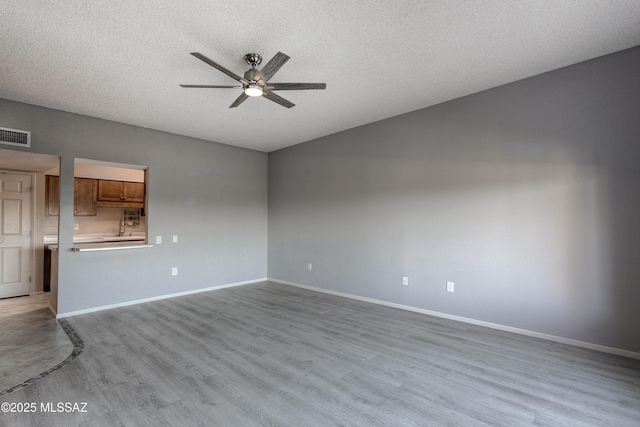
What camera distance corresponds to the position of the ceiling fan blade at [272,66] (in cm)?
220

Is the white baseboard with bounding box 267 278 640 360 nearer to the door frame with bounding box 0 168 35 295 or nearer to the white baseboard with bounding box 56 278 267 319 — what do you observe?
the white baseboard with bounding box 56 278 267 319

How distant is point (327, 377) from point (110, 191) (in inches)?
240

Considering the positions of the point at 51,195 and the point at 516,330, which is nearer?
the point at 516,330

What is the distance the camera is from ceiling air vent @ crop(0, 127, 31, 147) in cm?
354

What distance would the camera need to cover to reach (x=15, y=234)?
5.02 metres

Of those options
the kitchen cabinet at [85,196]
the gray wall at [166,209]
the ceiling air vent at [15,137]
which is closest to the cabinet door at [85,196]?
the kitchen cabinet at [85,196]

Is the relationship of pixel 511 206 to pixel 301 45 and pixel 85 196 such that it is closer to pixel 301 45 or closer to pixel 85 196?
pixel 301 45

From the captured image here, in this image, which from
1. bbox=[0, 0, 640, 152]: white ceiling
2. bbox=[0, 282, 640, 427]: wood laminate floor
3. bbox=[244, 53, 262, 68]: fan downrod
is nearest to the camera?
bbox=[0, 282, 640, 427]: wood laminate floor

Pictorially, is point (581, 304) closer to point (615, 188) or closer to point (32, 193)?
point (615, 188)

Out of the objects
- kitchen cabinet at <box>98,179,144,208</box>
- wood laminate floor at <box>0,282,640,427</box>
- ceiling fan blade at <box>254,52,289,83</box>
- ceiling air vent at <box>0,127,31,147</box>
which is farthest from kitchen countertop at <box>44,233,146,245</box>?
ceiling fan blade at <box>254,52,289,83</box>

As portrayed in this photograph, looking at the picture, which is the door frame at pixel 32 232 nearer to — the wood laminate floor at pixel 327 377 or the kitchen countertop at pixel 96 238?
the kitchen countertop at pixel 96 238

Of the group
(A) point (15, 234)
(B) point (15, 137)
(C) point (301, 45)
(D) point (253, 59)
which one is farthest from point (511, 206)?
(A) point (15, 234)

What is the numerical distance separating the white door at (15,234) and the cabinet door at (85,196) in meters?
0.80

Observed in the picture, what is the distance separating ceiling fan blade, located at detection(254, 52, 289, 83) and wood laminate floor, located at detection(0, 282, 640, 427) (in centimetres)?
245
